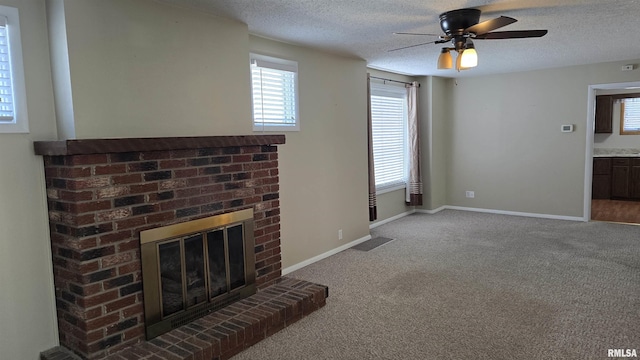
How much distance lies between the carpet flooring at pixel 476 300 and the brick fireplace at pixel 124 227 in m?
0.33

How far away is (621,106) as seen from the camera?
8023 millimetres

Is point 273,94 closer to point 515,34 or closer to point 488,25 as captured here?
point 488,25

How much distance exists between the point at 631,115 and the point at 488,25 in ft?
23.1

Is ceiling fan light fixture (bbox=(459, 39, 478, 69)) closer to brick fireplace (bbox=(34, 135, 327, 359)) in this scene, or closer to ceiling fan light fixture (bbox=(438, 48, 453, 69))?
ceiling fan light fixture (bbox=(438, 48, 453, 69))

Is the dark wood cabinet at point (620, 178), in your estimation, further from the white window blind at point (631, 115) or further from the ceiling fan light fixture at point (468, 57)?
the ceiling fan light fixture at point (468, 57)

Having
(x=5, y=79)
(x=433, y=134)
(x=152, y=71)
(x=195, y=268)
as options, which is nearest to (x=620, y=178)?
(x=433, y=134)

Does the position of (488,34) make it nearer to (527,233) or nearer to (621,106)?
(527,233)

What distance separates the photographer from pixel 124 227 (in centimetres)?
244

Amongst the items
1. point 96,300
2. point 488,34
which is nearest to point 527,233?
point 488,34

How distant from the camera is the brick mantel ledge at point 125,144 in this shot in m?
2.18

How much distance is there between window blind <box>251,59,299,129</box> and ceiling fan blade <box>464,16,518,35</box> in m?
1.73

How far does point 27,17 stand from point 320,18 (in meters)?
1.92

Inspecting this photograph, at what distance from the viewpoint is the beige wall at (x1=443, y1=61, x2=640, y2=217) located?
605cm

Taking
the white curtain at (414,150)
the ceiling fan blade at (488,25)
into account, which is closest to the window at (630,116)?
the white curtain at (414,150)
